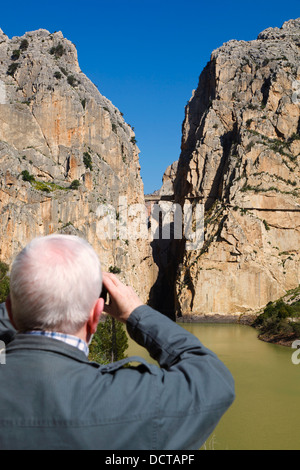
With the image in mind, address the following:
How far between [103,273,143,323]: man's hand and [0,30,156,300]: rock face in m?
42.5

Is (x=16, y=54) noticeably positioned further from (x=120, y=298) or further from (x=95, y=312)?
(x=95, y=312)

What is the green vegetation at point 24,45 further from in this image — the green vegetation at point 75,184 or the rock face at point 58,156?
the green vegetation at point 75,184

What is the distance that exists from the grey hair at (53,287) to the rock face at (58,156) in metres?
42.7

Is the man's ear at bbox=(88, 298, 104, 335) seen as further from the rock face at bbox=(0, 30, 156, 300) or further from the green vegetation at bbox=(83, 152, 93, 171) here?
the green vegetation at bbox=(83, 152, 93, 171)

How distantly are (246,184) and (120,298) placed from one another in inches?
2133

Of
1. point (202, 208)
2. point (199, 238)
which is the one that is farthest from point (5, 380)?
point (202, 208)

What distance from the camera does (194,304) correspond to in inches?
1980

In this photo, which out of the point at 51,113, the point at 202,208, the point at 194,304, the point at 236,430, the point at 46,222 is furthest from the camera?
the point at 202,208

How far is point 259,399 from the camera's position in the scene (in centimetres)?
2005

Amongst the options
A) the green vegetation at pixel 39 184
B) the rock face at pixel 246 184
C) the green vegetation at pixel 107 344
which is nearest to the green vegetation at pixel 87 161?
the green vegetation at pixel 39 184

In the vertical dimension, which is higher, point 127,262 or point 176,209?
point 176,209

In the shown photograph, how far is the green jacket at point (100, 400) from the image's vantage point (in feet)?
5.20
